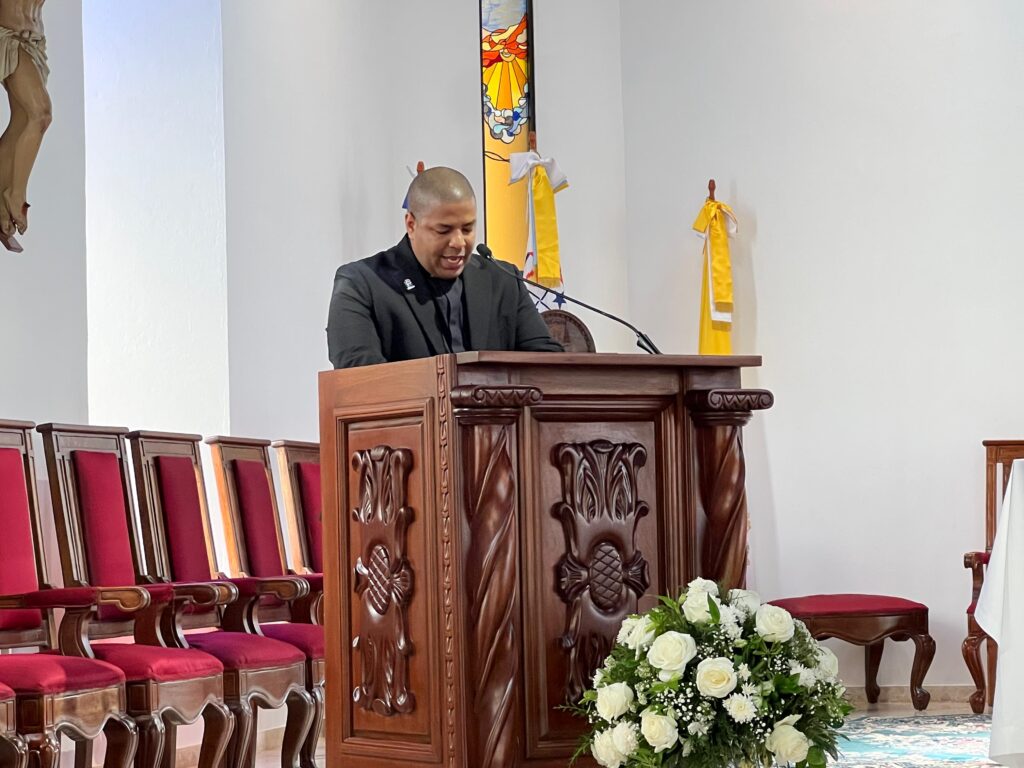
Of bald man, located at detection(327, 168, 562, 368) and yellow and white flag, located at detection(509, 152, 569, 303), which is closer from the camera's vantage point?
Result: bald man, located at detection(327, 168, 562, 368)

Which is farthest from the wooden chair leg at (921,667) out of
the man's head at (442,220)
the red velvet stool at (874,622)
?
the man's head at (442,220)

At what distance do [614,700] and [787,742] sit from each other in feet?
1.03

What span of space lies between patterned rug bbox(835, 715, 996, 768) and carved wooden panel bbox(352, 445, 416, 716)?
2.66m

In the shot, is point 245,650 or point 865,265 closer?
point 245,650

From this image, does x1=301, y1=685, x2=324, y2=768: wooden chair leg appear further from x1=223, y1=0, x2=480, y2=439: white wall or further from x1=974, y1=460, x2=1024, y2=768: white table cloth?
x1=974, y1=460, x2=1024, y2=768: white table cloth

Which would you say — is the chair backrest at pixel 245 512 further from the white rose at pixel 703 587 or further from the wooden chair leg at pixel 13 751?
the white rose at pixel 703 587

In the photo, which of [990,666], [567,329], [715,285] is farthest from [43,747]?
[715,285]

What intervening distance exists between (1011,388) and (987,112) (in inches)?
60.4

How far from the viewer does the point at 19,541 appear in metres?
4.01

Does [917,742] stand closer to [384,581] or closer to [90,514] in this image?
[90,514]

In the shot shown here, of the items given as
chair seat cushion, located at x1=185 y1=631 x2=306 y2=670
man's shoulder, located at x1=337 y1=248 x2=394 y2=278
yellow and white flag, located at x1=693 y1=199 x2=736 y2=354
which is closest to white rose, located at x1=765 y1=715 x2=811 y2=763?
man's shoulder, located at x1=337 y1=248 x2=394 y2=278

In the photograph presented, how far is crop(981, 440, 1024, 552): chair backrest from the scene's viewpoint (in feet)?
24.8

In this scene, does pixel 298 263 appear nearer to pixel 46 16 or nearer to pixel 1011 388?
pixel 46 16

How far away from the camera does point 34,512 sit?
13.6 feet
